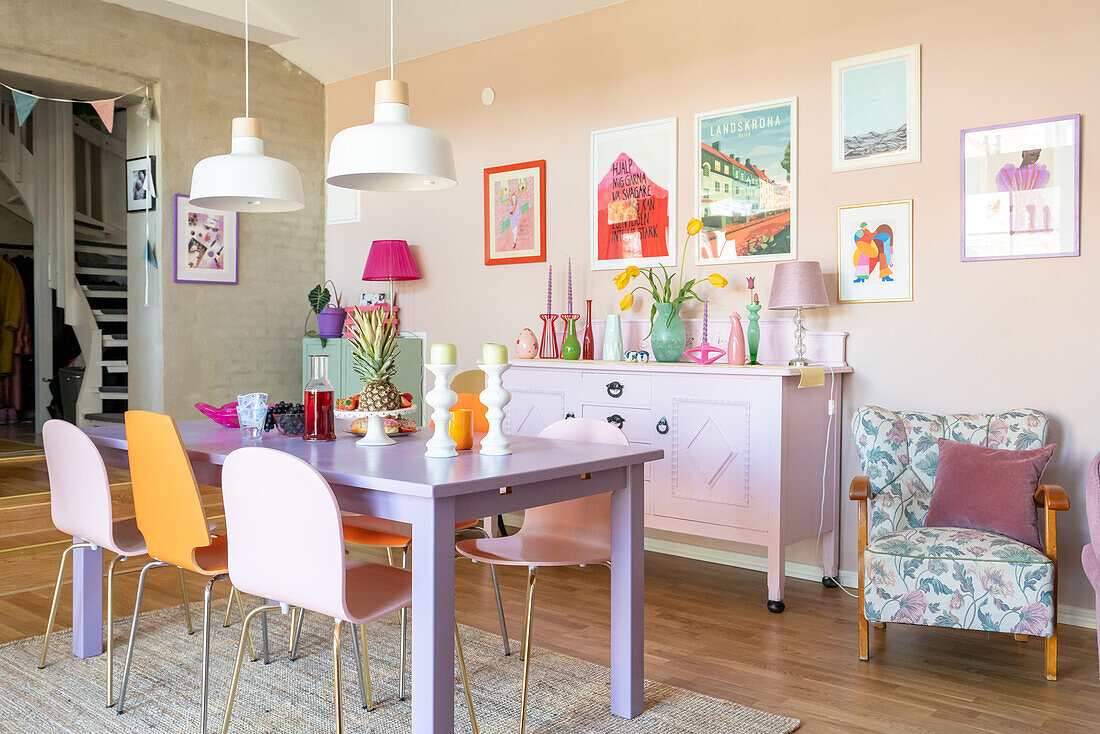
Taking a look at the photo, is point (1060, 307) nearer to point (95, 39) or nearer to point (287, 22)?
point (287, 22)

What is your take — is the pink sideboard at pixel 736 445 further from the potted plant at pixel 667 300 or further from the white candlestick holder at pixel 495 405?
the white candlestick holder at pixel 495 405

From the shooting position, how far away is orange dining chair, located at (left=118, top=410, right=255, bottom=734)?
245cm

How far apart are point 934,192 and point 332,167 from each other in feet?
8.62

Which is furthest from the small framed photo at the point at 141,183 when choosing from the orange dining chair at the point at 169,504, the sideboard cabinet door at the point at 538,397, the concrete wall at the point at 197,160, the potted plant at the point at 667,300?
the orange dining chair at the point at 169,504

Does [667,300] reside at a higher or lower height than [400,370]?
higher

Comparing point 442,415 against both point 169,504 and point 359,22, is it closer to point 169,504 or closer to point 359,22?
point 169,504

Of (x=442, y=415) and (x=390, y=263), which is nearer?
(x=442, y=415)

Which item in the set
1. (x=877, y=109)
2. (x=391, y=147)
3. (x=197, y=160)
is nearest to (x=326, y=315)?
(x=197, y=160)

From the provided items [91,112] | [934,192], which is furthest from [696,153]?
[91,112]

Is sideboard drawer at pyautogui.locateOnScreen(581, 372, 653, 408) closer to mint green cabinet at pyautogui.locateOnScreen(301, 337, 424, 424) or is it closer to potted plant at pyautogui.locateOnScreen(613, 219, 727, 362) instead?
potted plant at pyautogui.locateOnScreen(613, 219, 727, 362)

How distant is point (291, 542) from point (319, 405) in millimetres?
809

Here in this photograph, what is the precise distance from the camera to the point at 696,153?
454 cm

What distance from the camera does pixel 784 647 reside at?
3.28 meters

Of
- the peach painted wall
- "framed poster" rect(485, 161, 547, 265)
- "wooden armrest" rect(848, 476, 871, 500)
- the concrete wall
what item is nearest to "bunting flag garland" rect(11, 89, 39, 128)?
the concrete wall
